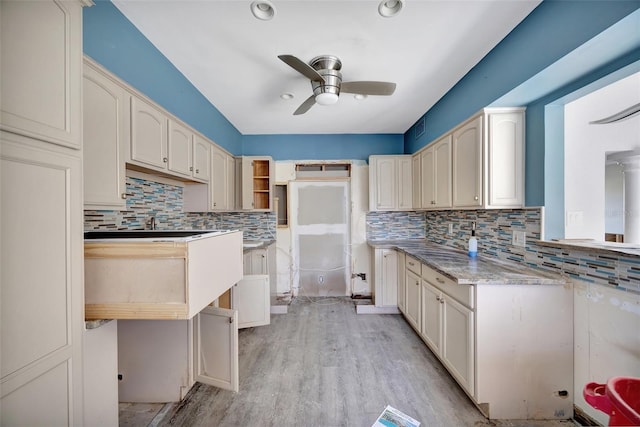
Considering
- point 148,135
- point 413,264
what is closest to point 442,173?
point 413,264

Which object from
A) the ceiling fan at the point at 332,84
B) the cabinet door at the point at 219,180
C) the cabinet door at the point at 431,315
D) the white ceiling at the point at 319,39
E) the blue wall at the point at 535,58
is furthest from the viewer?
the cabinet door at the point at 219,180

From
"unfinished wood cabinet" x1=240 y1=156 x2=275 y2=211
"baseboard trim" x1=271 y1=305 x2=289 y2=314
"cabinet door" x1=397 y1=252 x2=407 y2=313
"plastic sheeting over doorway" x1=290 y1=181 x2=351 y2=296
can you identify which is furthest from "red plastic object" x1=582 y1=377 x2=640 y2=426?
"unfinished wood cabinet" x1=240 y1=156 x2=275 y2=211

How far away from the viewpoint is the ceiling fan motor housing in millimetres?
1780

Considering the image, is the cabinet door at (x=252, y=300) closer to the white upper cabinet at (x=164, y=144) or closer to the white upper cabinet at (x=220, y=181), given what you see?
the white upper cabinet at (x=220, y=181)

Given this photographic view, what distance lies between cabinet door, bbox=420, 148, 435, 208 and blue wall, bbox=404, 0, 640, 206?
0.44 meters

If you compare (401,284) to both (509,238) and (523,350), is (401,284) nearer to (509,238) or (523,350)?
(509,238)

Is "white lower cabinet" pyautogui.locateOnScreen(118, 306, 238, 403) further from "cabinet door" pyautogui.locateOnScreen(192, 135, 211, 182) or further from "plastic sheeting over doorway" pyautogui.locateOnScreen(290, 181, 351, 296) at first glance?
"plastic sheeting over doorway" pyautogui.locateOnScreen(290, 181, 351, 296)

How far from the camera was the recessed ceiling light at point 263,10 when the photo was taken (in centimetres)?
132

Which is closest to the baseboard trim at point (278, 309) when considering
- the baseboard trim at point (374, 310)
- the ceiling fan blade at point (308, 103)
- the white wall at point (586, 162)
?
the baseboard trim at point (374, 310)

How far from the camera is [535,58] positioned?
1.41 meters

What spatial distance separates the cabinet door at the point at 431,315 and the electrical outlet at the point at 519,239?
697 millimetres

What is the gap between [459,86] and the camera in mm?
2182

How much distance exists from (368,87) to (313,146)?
1758 mm

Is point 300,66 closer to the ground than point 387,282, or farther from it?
farther from it
